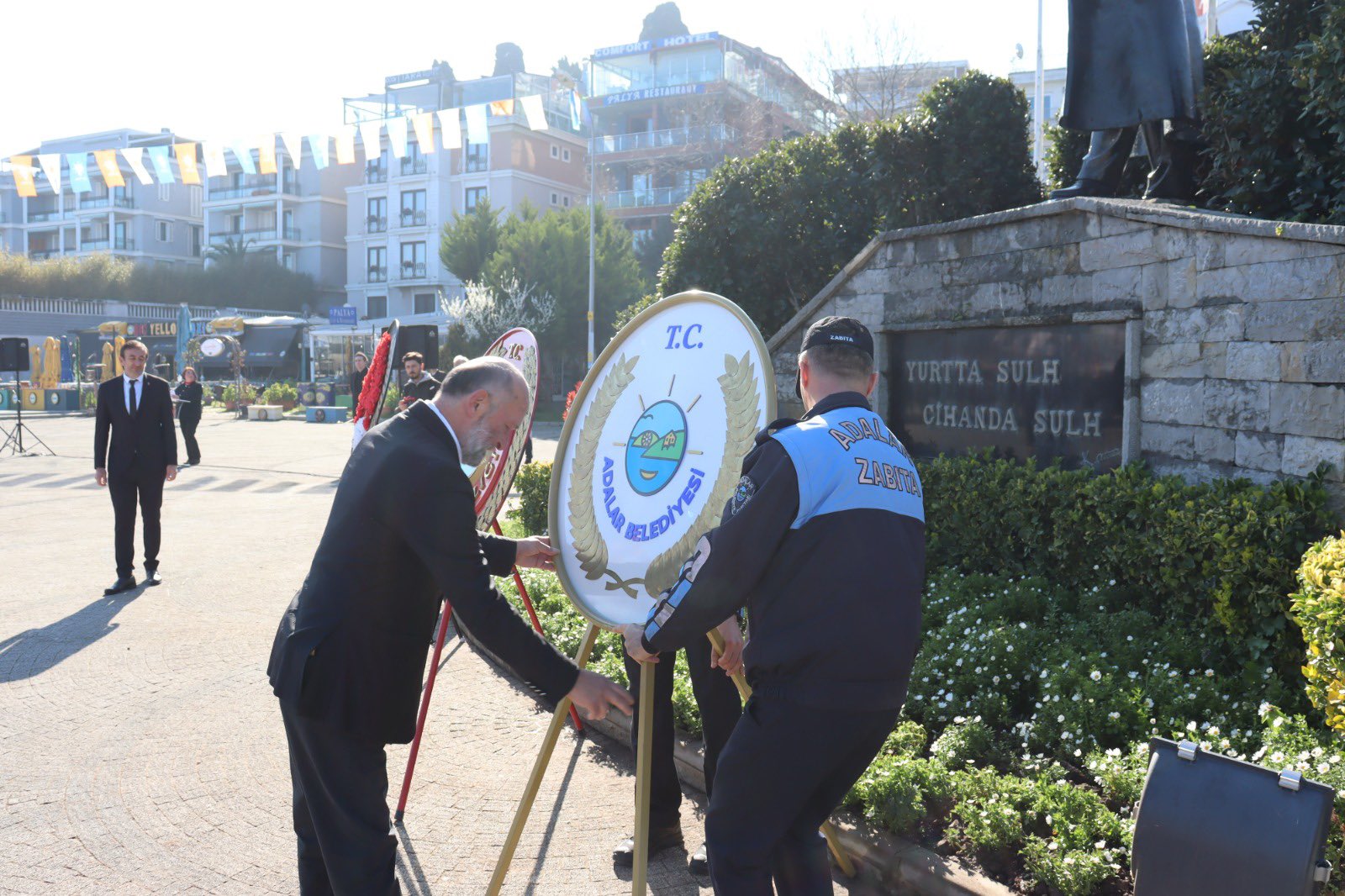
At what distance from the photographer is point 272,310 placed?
6125 cm

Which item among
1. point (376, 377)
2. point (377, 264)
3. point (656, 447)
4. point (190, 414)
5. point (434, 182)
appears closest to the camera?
point (656, 447)

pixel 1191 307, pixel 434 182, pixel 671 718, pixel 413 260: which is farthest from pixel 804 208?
pixel 413 260

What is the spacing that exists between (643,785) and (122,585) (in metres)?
6.93

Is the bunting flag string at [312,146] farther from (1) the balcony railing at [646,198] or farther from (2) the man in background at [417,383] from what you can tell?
(2) the man in background at [417,383]

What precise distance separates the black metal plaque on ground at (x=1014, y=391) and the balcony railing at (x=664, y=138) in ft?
124

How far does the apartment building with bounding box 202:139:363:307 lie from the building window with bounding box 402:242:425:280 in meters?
7.62

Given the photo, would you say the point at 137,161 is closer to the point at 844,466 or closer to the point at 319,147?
the point at 319,147

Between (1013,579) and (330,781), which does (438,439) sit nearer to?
(330,781)

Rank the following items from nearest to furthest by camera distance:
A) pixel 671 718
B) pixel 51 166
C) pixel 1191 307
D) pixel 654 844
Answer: pixel 654 844
pixel 671 718
pixel 1191 307
pixel 51 166

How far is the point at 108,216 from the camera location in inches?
2682

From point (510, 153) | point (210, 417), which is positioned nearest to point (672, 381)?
point (210, 417)

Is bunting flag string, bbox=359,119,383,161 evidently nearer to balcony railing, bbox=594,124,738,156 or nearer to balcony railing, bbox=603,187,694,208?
balcony railing, bbox=594,124,738,156

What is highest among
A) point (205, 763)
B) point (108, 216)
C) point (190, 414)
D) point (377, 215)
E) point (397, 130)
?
point (108, 216)

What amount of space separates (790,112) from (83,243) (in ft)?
167
